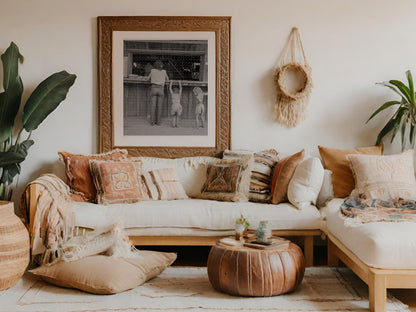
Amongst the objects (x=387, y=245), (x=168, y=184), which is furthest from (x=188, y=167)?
(x=387, y=245)

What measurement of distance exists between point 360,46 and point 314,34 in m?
0.45

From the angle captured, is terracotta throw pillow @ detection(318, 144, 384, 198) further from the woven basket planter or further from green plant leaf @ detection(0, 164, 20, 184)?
green plant leaf @ detection(0, 164, 20, 184)

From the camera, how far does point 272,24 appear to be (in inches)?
187

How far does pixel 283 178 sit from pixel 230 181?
1.46ft

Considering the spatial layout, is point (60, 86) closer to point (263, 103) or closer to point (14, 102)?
point (14, 102)

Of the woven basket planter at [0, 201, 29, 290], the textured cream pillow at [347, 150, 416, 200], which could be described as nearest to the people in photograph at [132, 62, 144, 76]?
the woven basket planter at [0, 201, 29, 290]

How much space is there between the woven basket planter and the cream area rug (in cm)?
9

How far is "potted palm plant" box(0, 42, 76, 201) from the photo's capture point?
4.43 m

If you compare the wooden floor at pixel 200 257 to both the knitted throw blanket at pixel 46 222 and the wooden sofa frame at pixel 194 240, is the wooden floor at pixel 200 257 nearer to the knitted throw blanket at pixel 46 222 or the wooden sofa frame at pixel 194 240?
the wooden sofa frame at pixel 194 240

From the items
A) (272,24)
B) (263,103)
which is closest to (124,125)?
(263,103)

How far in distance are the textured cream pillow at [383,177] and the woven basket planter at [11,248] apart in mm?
2584

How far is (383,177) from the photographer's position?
4.04 meters

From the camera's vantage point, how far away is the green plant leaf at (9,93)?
174 inches

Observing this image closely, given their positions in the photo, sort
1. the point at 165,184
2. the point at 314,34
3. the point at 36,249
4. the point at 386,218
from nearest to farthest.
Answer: the point at 386,218 < the point at 36,249 < the point at 165,184 < the point at 314,34
